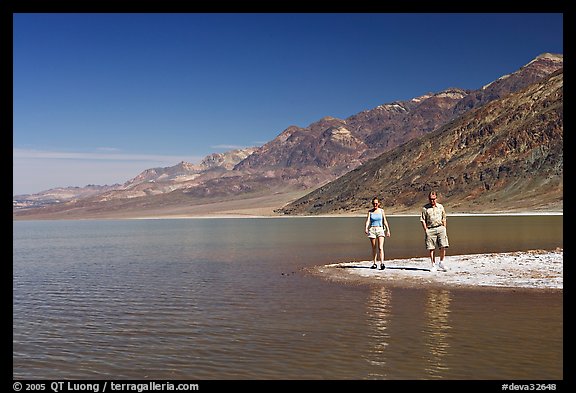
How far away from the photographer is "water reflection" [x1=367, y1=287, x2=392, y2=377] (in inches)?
360

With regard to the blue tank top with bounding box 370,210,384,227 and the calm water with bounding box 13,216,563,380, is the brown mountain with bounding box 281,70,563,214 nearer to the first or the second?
the blue tank top with bounding box 370,210,384,227

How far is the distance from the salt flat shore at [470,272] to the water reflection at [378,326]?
2159mm

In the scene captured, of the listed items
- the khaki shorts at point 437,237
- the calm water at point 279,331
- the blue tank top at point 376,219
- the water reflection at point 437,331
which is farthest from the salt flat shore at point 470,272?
the water reflection at point 437,331

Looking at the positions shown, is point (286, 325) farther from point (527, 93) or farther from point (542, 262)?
point (527, 93)

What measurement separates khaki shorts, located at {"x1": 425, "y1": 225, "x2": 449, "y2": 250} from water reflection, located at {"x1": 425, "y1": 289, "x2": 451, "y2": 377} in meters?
3.95

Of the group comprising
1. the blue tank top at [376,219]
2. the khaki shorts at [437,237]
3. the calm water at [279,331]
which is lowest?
the calm water at [279,331]

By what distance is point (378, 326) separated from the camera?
453 inches

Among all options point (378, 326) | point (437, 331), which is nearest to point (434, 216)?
point (378, 326)

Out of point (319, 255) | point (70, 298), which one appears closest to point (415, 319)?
point (70, 298)

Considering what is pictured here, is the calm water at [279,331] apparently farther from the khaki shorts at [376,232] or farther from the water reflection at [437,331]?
the khaki shorts at [376,232]

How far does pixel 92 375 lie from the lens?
28.6 ft

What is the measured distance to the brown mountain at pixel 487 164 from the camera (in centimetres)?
12850

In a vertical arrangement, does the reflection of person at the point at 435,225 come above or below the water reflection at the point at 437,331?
above

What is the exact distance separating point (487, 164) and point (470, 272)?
436 feet
